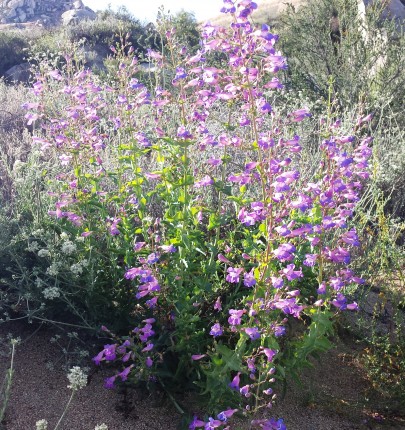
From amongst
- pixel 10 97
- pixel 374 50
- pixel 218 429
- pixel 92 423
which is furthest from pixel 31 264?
pixel 374 50

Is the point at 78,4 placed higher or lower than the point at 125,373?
lower

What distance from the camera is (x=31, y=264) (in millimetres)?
2883

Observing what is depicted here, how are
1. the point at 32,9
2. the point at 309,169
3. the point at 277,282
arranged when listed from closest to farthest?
the point at 277,282 → the point at 309,169 → the point at 32,9

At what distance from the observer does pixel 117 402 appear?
248 cm

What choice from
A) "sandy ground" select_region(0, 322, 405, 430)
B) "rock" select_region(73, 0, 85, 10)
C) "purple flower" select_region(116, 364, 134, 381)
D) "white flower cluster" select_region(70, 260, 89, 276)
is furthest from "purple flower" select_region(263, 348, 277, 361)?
"rock" select_region(73, 0, 85, 10)

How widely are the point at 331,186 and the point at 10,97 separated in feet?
19.0

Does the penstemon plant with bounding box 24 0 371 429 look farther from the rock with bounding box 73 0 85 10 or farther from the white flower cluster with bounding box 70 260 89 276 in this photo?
the rock with bounding box 73 0 85 10

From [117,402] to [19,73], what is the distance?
11.1 meters

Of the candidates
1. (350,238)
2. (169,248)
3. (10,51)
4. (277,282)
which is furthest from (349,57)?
(10,51)

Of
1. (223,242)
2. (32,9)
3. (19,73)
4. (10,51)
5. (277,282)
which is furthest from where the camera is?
(32,9)

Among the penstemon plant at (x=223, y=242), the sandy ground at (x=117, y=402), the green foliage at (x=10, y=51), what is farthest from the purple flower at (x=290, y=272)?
the green foliage at (x=10, y=51)

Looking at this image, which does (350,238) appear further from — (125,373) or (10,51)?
(10,51)

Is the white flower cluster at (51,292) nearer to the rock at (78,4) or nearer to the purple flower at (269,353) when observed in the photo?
the purple flower at (269,353)

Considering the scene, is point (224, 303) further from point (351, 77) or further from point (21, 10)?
point (21, 10)
